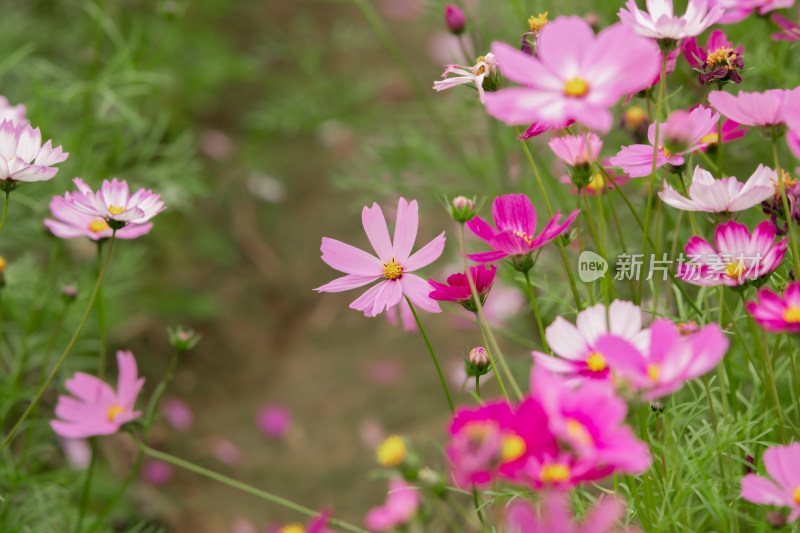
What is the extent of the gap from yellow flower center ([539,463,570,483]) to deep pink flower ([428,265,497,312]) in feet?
0.56

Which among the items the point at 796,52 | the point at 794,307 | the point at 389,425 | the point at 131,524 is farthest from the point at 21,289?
the point at 796,52

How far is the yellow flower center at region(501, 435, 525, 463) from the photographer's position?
34 centimetres

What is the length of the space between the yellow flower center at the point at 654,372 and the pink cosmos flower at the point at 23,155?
0.41 m

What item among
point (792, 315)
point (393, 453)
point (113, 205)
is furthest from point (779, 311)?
point (113, 205)

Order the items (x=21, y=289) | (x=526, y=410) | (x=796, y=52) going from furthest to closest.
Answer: (x=21, y=289) < (x=796, y=52) < (x=526, y=410)

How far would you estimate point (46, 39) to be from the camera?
1643 mm

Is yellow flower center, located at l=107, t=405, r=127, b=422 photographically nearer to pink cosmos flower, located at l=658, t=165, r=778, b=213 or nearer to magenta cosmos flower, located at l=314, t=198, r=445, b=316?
magenta cosmos flower, located at l=314, t=198, r=445, b=316

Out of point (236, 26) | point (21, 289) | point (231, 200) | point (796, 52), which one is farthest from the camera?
point (236, 26)

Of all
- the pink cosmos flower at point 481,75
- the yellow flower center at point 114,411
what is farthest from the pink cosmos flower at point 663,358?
the yellow flower center at point 114,411

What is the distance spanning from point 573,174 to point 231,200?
61.6 inches

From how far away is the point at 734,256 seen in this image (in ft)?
1.57

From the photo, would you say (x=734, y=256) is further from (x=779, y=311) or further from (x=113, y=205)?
(x=113, y=205)

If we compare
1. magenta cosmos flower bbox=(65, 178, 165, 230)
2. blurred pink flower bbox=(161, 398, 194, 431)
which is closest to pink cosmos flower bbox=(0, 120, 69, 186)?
magenta cosmos flower bbox=(65, 178, 165, 230)

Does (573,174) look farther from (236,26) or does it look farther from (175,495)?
(236,26)
